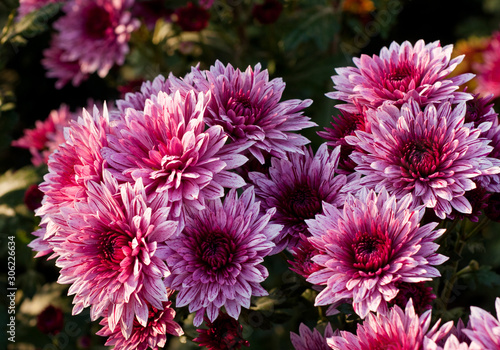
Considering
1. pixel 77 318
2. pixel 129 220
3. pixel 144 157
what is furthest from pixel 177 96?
pixel 77 318

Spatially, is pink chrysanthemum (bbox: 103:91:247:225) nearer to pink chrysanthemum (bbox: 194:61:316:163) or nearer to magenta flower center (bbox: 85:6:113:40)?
pink chrysanthemum (bbox: 194:61:316:163)

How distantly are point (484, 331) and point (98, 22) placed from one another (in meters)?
1.79

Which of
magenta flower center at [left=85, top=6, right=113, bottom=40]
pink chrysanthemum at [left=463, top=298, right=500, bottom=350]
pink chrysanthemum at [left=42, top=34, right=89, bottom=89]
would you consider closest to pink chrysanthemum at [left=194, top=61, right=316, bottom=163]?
pink chrysanthemum at [left=463, top=298, right=500, bottom=350]

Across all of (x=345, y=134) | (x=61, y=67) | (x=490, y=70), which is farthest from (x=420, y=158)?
(x=61, y=67)

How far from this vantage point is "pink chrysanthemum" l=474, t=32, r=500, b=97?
2381 mm

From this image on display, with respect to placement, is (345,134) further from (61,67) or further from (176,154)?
(61,67)

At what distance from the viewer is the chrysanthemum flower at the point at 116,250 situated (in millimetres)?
985

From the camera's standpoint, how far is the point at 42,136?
84.4 inches

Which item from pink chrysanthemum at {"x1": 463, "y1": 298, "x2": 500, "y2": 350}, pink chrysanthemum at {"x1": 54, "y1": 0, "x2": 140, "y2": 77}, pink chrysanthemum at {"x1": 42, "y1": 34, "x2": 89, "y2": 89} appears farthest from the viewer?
pink chrysanthemum at {"x1": 42, "y1": 34, "x2": 89, "y2": 89}

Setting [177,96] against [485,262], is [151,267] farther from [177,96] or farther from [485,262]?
[485,262]

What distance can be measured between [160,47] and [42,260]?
1.04 metres

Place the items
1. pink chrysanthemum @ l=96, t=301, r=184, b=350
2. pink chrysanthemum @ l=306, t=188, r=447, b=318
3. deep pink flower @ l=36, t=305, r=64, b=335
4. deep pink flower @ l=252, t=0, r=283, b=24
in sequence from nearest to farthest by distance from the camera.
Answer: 1. pink chrysanthemum @ l=306, t=188, r=447, b=318
2. pink chrysanthemum @ l=96, t=301, r=184, b=350
3. deep pink flower @ l=36, t=305, r=64, b=335
4. deep pink flower @ l=252, t=0, r=283, b=24

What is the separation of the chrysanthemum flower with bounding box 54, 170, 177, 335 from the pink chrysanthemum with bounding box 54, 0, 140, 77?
43.6 inches

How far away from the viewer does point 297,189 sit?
1.17 metres
